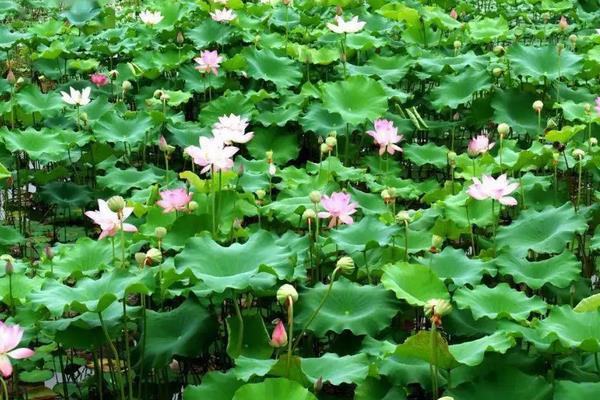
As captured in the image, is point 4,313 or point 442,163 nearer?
point 4,313

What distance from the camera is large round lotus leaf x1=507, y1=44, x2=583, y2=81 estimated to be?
3.44 m

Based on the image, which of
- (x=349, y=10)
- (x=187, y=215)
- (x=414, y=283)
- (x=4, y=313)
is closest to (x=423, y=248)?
(x=414, y=283)

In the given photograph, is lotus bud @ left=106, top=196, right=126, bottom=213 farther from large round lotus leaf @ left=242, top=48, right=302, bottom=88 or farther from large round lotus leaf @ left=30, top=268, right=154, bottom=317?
large round lotus leaf @ left=242, top=48, right=302, bottom=88

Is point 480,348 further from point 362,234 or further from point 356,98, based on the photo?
point 356,98

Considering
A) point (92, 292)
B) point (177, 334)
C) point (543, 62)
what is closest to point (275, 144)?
point (543, 62)

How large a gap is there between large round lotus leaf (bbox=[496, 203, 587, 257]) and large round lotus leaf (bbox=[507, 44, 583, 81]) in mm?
1171

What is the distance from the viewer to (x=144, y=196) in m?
2.70

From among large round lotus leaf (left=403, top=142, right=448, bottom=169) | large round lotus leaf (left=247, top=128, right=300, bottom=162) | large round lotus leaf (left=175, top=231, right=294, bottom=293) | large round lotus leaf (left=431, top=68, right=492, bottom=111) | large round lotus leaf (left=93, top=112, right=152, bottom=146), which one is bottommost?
large round lotus leaf (left=247, top=128, right=300, bottom=162)

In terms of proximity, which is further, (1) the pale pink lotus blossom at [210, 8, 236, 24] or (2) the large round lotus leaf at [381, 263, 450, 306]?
(1) the pale pink lotus blossom at [210, 8, 236, 24]

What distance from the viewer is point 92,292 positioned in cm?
193

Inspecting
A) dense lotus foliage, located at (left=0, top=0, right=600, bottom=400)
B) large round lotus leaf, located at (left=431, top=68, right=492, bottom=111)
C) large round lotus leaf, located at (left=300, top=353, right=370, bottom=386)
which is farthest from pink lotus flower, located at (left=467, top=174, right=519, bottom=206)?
large round lotus leaf, located at (left=431, top=68, right=492, bottom=111)

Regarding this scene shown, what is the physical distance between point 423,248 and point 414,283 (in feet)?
0.89

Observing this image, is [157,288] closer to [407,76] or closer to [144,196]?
[144,196]

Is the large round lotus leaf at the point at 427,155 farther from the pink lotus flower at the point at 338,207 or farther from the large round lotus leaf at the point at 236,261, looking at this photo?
the large round lotus leaf at the point at 236,261
